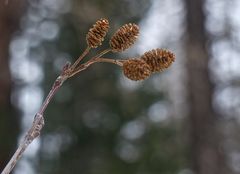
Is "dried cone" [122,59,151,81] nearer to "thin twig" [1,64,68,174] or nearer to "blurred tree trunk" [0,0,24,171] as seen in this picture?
"thin twig" [1,64,68,174]

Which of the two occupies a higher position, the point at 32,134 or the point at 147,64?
the point at 147,64

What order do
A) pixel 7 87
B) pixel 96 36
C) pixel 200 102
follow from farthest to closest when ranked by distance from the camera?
1. pixel 200 102
2. pixel 7 87
3. pixel 96 36

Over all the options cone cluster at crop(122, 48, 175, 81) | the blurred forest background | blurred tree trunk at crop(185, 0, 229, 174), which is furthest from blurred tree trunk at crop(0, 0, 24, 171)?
cone cluster at crop(122, 48, 175, 81)

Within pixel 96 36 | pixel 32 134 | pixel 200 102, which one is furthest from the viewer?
pixel 200 102

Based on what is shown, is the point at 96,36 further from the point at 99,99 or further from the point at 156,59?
the point at 99,99

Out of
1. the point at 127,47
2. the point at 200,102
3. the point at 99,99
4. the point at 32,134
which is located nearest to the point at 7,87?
the point at 99,99

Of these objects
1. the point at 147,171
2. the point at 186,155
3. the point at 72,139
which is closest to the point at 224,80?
the point at 186,155

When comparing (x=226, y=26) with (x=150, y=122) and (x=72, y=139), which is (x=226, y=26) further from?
(x=72, y=139)

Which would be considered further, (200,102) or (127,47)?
(200,102)
